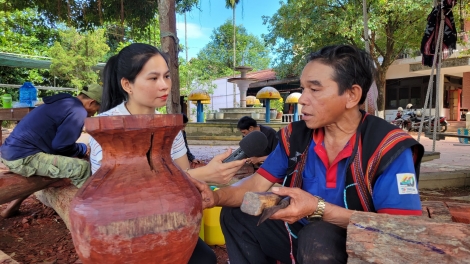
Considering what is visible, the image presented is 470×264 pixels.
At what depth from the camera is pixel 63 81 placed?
64.7ft

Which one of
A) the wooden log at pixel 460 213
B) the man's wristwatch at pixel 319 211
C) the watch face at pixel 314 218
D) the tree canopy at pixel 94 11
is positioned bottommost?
the wooden log at pixel 460 213

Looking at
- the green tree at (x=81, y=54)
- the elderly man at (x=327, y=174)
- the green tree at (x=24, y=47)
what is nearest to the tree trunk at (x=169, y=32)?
the elderly man at (x=327, y=174)

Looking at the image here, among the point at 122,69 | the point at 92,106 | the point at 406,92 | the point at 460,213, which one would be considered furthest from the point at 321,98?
the point at 406,92

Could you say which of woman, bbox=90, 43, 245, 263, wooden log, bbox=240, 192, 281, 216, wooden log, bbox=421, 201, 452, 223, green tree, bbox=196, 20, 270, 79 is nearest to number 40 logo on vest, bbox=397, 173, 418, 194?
wooden log, bbox=421, 201, 452, 223

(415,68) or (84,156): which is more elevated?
(415,68)

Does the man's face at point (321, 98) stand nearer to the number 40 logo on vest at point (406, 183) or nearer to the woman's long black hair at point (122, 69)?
the number 40 logo on vest at point (406, 183)

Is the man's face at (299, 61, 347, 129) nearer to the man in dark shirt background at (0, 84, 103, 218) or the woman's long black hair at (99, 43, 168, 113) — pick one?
the woman's long black hair at (99, 43, 168, 113)

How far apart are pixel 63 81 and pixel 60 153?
18.8 meters

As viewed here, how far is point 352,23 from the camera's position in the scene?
1262 cm

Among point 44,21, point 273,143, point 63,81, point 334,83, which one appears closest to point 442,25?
point 273,143

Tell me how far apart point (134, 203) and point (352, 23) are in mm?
13111

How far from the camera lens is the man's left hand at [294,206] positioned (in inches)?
51.6

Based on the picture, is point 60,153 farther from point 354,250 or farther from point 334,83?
point 354,250

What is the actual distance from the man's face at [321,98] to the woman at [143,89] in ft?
1.43
